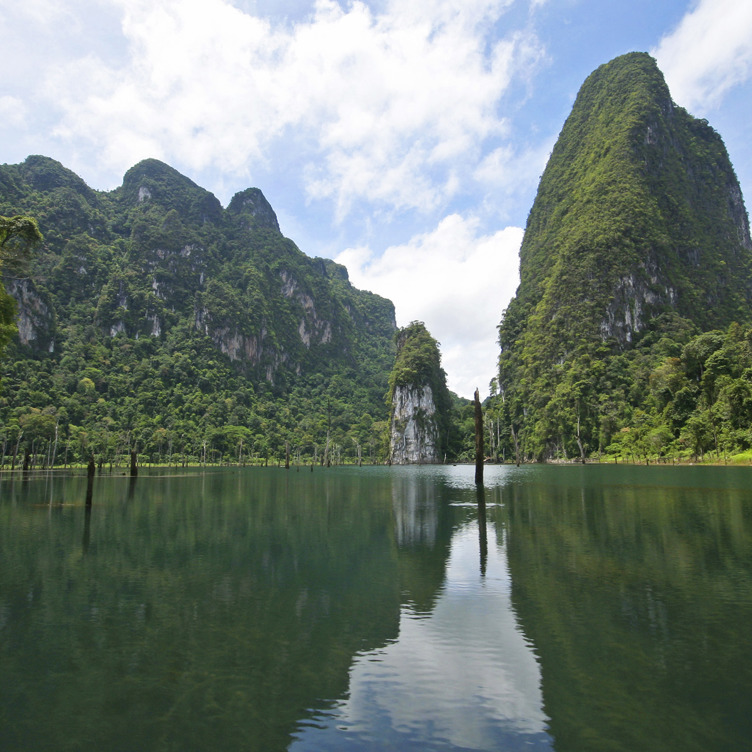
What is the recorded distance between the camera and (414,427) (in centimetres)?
13612

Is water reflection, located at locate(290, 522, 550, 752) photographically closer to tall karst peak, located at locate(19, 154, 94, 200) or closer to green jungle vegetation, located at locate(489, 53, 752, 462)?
green jungle vegetation, located at locate(489, 53, 752, 462)

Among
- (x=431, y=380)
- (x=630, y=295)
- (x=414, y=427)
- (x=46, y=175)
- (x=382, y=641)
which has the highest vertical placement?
(x=46, y=175)

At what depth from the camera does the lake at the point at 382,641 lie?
5086 mm

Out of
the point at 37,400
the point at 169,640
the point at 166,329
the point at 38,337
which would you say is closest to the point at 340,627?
the point at 169,640

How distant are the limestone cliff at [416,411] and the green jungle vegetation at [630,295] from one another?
1601 centimetres

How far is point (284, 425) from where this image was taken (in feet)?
544

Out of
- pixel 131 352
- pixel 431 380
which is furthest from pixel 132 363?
pixel 431 380

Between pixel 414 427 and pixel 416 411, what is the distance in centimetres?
419

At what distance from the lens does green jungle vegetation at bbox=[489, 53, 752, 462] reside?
219 feet

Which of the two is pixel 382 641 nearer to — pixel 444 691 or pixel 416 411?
pixel 444 691

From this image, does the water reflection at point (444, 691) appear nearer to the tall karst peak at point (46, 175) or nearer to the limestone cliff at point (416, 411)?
the limestone cliff at point (416, 411)

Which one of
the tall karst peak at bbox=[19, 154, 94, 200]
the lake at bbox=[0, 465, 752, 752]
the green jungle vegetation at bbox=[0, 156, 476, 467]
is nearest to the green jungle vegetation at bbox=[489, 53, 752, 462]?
the green jungle vegetation at bbox=[0, 156, 476, 467]

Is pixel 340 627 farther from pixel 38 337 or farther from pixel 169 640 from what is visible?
pixel 38 337

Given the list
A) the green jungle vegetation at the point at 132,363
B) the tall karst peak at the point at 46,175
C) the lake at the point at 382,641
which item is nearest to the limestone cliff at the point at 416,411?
the green jungle vegetation at the point at 132,363
